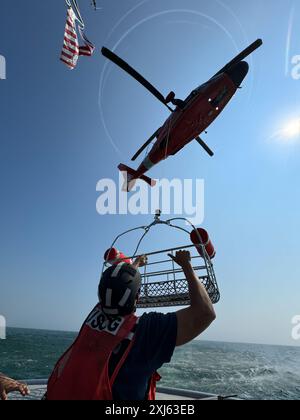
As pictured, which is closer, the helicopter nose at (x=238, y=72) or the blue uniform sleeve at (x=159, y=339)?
the blue uniform sleeve at (x=159, y=339)

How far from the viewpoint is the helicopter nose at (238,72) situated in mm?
12102

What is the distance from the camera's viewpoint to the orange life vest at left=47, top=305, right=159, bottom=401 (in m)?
1.94

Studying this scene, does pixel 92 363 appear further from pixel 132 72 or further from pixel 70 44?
pixel 70 44

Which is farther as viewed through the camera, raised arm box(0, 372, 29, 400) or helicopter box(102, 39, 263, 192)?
helicopter box(102, 39, 263, 192)

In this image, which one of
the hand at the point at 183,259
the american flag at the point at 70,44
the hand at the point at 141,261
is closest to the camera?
the hand at the point at 183,259

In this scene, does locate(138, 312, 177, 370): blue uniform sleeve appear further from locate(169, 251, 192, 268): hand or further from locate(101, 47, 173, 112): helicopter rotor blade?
locate(101, 47, 173, 112): helicopter rotor blade

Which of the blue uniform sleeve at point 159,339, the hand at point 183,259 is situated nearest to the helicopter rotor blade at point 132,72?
the hand at point 183,259

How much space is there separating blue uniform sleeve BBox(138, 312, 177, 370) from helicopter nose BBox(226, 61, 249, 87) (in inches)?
493

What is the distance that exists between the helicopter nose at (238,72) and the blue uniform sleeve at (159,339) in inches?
493

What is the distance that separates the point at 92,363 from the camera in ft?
6.54

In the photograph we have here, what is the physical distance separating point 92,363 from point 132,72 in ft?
42.8

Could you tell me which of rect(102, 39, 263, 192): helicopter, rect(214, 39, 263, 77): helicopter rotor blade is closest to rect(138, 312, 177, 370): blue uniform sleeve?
rect(102, 39, 263, 192): helicopter

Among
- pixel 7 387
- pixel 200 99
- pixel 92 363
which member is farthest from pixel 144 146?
pixel 92 363

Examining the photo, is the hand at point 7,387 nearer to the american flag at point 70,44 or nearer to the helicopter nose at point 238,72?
the helicopter nose at point 238,72
